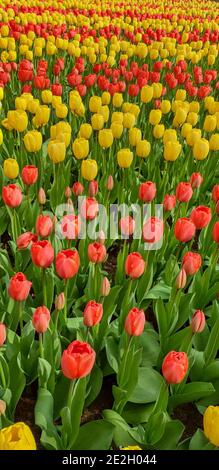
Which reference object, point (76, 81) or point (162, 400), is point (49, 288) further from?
point (76, 81)

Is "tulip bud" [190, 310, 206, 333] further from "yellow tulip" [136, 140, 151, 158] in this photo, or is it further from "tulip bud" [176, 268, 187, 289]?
"yellow tulip" [136, 140, 151, 158]

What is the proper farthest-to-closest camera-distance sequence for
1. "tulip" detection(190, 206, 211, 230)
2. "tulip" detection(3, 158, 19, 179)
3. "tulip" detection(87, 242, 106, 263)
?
"tulip" detection(3, 158, 19, 179) < "tulip" detection(190, 206, 211, 230) < "tulip" detection(87, 242, 106, 263)

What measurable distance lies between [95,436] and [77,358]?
46 centimetres

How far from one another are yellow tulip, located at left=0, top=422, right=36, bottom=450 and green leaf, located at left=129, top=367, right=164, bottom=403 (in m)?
0.86

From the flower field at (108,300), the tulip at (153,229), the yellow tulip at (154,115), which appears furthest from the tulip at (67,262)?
the yellow tulip at (154,115)

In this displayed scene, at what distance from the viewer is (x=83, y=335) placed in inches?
79.4

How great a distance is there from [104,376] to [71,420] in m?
0.54

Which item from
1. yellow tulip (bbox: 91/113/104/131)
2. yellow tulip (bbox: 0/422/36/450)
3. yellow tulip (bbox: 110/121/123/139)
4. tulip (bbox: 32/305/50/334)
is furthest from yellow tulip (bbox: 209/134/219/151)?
yellow tulip (bbox: 0/422/36/450)

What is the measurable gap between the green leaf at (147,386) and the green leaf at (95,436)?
0.30 metres

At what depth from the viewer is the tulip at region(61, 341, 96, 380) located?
1366 millimetres

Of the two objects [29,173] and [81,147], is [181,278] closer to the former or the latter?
[29,173]

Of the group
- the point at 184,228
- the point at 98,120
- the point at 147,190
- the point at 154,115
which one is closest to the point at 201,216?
the point at 184,228

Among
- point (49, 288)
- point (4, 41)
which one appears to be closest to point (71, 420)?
point (49, 288)

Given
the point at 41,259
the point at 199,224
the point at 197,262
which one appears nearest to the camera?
the point at 41,259
